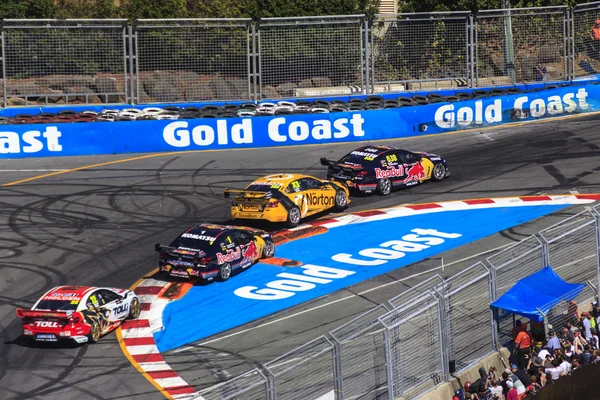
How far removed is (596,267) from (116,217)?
14.5m

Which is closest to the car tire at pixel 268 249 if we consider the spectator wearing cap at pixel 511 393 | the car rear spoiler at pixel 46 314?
the car rear spoiler at pixel 46 314

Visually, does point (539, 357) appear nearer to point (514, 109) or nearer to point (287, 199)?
point (287, 199)

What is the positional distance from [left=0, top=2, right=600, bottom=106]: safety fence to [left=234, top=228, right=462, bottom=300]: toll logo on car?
1377 centimetres

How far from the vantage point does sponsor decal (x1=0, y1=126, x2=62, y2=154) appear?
33622 mm

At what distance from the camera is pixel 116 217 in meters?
27.9

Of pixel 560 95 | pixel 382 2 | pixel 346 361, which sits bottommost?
pixel 346 361

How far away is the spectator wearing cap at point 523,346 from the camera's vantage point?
1642cm

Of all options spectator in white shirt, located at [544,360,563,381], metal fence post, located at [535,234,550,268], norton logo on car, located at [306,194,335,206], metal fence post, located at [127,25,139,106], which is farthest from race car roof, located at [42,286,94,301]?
metal fence post, located at [127,25,139,106]

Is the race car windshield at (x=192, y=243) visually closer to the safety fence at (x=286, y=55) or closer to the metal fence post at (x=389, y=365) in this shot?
the metal fence post at (x=389, y=365)

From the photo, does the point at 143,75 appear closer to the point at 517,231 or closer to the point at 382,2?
the point at 517,231

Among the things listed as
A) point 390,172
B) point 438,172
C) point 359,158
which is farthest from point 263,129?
point 438,172

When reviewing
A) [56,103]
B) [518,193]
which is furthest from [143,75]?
[518,193]

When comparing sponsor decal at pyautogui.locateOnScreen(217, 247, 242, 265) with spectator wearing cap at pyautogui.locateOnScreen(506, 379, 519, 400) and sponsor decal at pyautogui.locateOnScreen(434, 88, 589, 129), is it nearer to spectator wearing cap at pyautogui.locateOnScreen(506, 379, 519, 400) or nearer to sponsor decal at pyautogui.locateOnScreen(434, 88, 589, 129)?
spectator wearing cap at pyautogui.locateOnScreen(506, 379, 519, 400)

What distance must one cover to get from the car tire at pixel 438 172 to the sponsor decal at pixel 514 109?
6.11 meters
